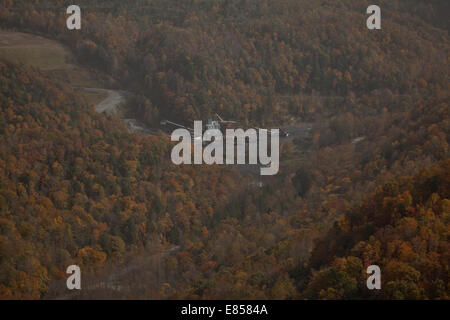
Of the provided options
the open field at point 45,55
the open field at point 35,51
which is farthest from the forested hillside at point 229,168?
the open field at point 35,51

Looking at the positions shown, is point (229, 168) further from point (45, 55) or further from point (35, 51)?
point (35, 51)

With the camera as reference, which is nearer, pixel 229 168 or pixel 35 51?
pixel 229 168

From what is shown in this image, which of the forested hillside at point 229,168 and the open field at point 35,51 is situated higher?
the open field at point 35,51

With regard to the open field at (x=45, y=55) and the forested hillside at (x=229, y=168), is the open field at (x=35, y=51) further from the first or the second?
the forested hillside at (x=229, y=168)

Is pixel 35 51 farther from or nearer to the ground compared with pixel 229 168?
farther from the ground

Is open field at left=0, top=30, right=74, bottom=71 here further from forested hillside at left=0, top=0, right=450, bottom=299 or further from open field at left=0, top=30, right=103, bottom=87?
forested hillside at left=0, top=0, right=450, bottom=299

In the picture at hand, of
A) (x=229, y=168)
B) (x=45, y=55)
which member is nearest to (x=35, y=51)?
(x=45, y=55)

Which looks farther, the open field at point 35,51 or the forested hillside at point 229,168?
the open field at point 35,51

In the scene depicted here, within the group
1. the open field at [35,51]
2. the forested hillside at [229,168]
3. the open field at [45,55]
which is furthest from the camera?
the open field at [35,51]

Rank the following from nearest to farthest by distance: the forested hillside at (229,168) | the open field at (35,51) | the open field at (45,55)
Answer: the forested hillside at (229,168) → the open field at (45,55) → the open field at (35,51)
